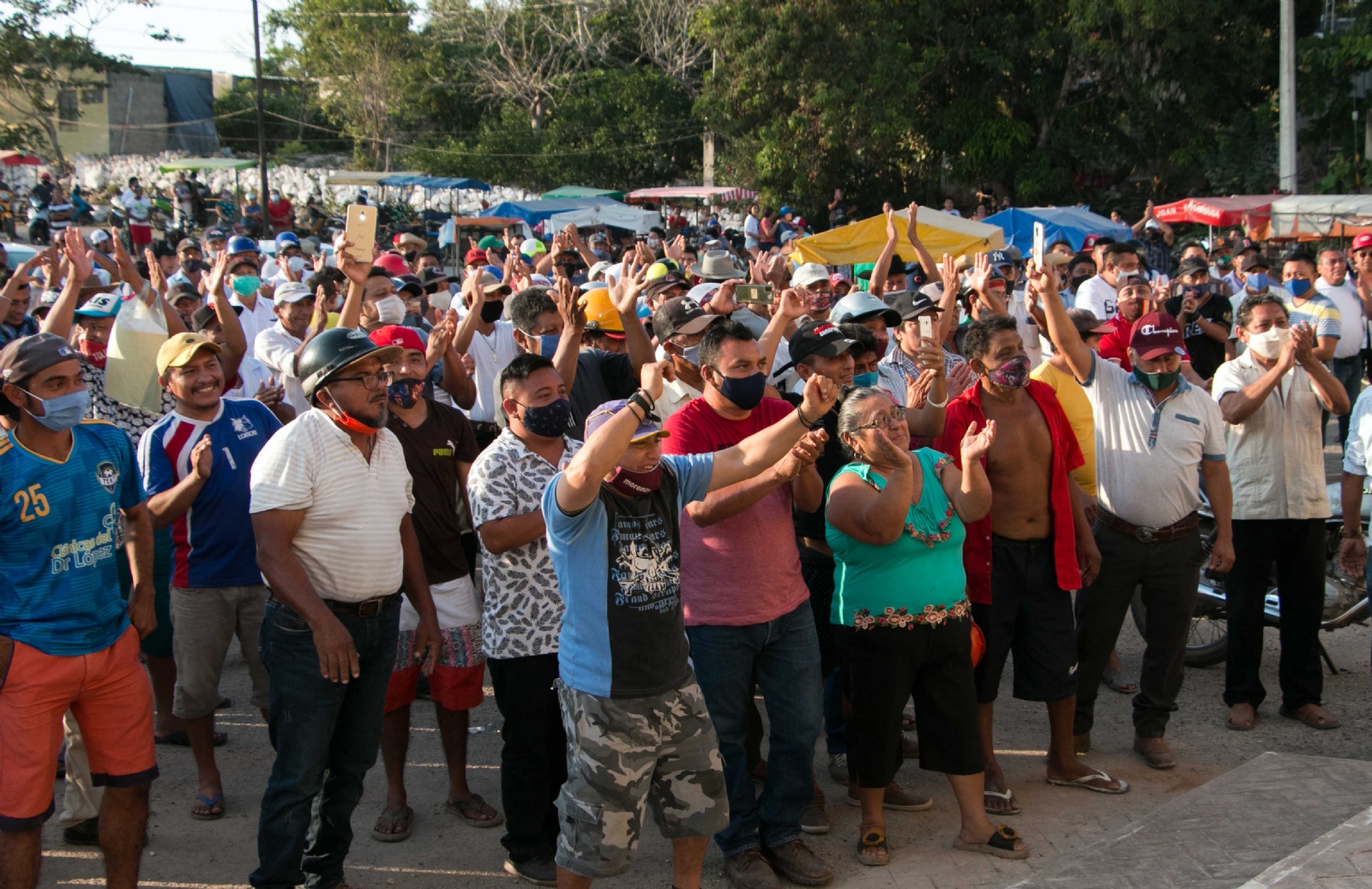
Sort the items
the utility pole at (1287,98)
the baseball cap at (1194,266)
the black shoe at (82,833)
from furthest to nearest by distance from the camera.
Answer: the utility pole at (1287,98)
the baseball cap at (1194,266)
the black shoe at (82,833)

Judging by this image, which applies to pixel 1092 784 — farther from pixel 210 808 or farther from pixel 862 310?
pixel 210 808

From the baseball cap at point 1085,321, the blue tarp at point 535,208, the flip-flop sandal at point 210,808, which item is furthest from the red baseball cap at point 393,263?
the blue tarp at point 535,208

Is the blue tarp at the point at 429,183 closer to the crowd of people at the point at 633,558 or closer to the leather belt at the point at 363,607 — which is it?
the crowd of people at the point at 633,558

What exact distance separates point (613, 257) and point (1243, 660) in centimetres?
2016

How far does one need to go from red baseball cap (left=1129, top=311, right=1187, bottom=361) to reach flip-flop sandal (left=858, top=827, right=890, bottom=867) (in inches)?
98.9

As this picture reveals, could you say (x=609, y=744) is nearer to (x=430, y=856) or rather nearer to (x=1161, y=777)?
(x=430, y=856)

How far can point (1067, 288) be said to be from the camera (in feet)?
41.1

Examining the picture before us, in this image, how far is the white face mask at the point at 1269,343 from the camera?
6.00 m

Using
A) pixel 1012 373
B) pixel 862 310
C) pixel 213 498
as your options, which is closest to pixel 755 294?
pixel 862 310

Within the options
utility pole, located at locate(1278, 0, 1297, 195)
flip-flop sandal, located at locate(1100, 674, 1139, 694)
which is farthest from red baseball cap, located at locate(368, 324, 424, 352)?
utility pole, located at locate(1278, 0, 1297, 195)

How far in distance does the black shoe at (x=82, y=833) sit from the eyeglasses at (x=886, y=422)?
3.43 metres

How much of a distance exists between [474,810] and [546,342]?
2317 millimetres

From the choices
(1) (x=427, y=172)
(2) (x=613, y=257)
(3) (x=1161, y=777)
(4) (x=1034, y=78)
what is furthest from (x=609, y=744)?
(1) (x=427, y=172)

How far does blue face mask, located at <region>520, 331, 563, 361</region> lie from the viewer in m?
6.07
